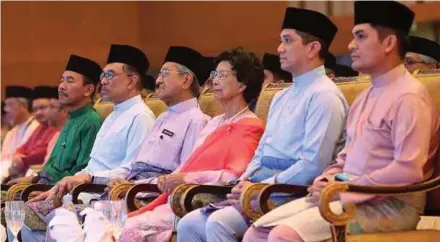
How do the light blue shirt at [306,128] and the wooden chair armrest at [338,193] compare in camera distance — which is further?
the light blue shirt at [306,128]

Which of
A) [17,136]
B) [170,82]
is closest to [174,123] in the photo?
[170,82]

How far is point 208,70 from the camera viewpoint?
5781mm

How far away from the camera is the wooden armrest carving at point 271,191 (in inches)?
166

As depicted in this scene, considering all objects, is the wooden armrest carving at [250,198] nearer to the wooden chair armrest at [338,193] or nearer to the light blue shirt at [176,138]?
the wooden chair armrest at [338,193]

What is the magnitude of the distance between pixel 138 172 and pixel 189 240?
110 centimetres

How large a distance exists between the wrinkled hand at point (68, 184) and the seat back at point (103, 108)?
3.25 ft

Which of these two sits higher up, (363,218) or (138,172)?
(363,218)

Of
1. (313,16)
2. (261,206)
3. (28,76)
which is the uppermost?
(313,16)

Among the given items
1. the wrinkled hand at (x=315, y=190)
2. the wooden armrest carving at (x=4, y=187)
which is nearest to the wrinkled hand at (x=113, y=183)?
the wrinkled hand at (x=315, y=190)

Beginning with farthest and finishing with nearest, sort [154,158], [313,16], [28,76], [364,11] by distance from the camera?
[28,76], [154,158], [313,16], [364,11]

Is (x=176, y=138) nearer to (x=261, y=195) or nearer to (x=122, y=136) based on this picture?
(x=122, y=136)

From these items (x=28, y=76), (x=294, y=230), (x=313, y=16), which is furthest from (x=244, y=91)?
(x=28, y=76)

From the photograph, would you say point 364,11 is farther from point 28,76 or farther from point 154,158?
point 28,76

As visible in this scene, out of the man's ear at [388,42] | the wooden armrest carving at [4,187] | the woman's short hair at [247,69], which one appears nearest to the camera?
the man's ear at [388,42]
